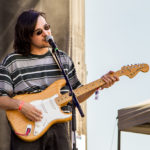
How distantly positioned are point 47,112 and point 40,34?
1.99ft

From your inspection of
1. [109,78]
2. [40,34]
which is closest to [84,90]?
[109,78]

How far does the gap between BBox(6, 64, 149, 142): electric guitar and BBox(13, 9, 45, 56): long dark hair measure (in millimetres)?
363

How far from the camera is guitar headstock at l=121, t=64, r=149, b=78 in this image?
259 centimetres

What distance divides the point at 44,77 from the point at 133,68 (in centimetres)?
68

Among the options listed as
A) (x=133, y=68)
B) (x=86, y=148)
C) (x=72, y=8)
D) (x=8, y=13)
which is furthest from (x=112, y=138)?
(x=133, y=68)

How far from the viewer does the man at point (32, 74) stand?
2416 mm

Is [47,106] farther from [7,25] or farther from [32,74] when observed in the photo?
[7,25]

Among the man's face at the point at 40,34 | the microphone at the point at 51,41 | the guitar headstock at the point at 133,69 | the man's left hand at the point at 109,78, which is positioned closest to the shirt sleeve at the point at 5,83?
the man's face at the point at 40,34

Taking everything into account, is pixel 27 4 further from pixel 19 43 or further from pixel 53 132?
pixel 53 132

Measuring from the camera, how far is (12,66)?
263 cm

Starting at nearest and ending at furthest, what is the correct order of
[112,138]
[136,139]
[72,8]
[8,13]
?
[8,13]
[72,8]
[112,138]
[136,139]

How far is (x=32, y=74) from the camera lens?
2.59 metres

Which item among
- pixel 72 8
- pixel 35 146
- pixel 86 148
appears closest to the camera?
pixel 35 146

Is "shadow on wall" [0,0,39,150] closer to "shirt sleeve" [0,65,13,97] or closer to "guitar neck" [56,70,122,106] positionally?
"shirt sleeve" [0,65,13,97]
